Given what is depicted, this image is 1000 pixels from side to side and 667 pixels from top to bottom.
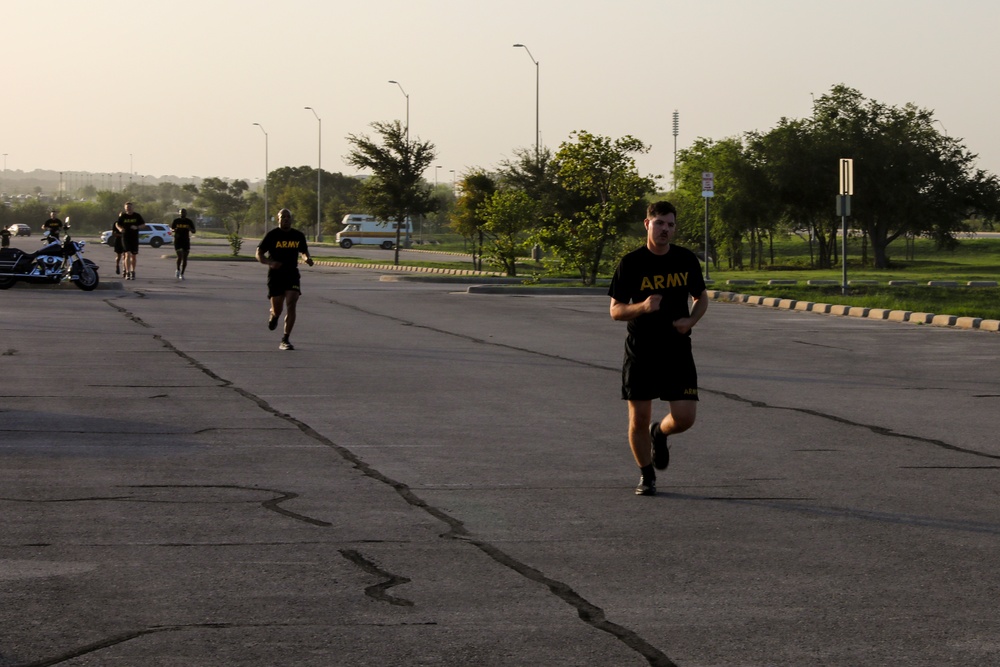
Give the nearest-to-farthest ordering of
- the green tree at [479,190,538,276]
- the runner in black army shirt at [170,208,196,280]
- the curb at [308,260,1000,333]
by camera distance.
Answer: the curb at [308,260,1000,333] → the runner in black army shirt at [170,208,196,280] → the green tree at [479,190,538,276]

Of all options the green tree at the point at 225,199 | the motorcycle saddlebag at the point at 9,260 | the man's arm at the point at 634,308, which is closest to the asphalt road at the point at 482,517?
the man's arm at the point at 634,308

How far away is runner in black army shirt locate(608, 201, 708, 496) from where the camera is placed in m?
8.77

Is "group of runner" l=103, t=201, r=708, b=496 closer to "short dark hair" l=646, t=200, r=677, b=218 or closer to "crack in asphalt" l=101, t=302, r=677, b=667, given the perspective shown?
"short dark hair" l=646, t=200, r=677, b=218

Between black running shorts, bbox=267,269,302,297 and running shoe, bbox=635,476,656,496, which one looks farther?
black running shorts, bbox=267,269,302,297

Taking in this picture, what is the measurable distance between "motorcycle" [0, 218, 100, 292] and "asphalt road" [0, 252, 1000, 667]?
16164 mm

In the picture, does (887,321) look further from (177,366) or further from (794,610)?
(794,610)

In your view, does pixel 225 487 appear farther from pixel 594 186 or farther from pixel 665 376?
pixel 594 186

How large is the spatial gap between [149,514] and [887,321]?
20.1 meters

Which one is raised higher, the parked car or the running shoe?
the parked car

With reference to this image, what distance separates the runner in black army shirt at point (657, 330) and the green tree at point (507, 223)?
3844 cm

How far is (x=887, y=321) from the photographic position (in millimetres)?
25875

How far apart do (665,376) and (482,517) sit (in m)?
1.58

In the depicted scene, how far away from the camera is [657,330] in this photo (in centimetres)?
880

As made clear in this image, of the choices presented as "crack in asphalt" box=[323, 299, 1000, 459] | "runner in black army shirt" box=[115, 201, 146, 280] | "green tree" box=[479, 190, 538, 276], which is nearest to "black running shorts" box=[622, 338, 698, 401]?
"crack in asphalt" box=[323, 299, 1000, 459]
